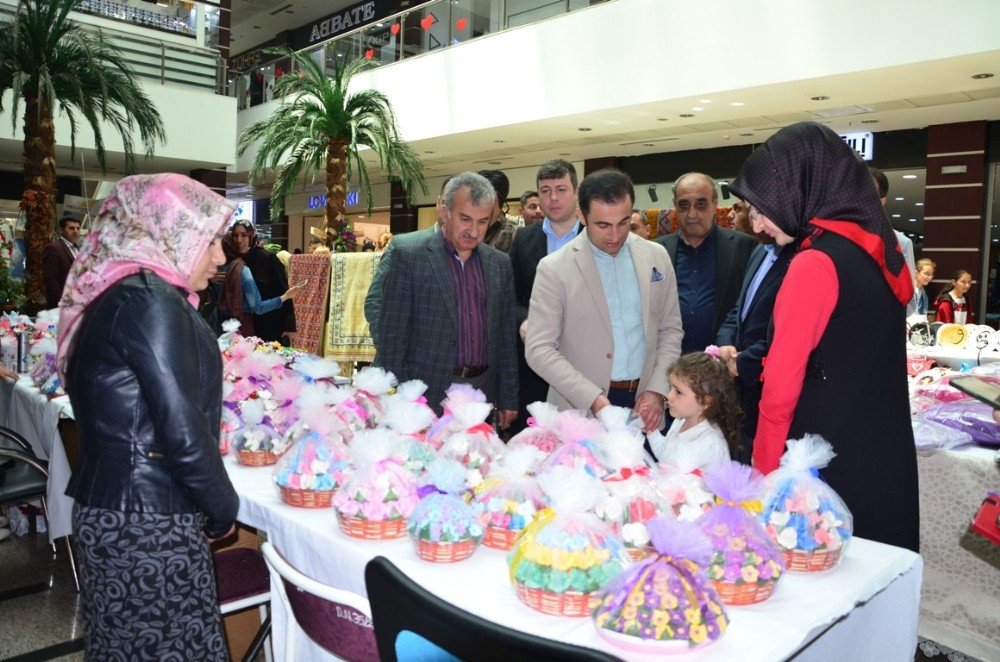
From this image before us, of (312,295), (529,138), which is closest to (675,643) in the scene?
(312,295)

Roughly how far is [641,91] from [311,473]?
8.83 m

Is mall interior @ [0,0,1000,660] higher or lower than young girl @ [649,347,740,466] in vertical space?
higher

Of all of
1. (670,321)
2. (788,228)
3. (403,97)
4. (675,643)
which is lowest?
(675,643)

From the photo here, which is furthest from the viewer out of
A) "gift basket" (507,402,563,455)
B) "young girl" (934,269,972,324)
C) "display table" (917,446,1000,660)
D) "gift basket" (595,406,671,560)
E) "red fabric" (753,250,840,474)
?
"young girl" (934,269,972,324)

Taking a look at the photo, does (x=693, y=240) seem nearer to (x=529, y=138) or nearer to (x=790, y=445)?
(x=790, y=445)

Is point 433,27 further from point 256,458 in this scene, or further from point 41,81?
point 256,458

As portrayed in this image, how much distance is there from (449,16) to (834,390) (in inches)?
452

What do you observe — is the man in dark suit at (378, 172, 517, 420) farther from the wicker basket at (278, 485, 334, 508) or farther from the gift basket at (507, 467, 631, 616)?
the gift basket at (507, 467, 631, 616)

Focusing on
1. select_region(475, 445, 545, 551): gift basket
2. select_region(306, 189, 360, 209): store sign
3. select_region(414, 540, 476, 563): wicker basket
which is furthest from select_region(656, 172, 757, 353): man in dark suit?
select_region(306, 189, 360, 209): store sign

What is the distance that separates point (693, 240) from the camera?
140 inches

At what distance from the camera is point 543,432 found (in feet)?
7.04

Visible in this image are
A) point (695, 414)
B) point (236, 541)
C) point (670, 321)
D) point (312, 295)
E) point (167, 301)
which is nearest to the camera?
point (167, 301)

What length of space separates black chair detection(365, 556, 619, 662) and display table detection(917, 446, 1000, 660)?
8.96 ft

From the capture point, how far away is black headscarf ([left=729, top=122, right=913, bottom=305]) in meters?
2.00
